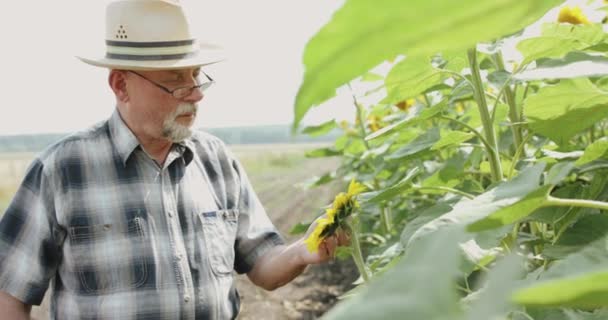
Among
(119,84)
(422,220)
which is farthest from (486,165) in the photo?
(119,84)

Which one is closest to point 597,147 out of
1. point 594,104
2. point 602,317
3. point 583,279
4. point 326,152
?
point 594,104

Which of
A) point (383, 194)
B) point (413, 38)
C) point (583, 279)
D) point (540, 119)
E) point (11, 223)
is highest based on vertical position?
point (413, 38)

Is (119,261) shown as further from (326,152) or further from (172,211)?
(326,152)

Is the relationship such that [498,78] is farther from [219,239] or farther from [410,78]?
[219,239]

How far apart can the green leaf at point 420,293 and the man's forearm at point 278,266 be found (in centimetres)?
188

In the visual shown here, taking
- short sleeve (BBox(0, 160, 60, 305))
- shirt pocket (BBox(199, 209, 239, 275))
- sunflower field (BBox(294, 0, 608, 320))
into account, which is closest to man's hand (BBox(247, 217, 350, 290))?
shirt pocket (BBox(199, 209, 239, 275))

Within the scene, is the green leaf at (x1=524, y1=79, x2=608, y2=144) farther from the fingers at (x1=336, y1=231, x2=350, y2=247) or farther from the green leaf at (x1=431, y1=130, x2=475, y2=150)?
the fingers at (x1=336, y1=231, x2=350, y2=247)

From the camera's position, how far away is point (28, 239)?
217 centimetres

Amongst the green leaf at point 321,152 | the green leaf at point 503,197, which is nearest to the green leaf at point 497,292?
the green leaf at point 503,197

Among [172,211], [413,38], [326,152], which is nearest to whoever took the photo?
[413,38]

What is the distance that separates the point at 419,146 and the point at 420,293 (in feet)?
3.34

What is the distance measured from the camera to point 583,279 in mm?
320

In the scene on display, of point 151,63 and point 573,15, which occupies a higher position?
point 573,15

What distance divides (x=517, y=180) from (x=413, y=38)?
407 millimetres
